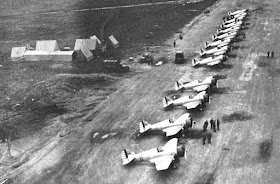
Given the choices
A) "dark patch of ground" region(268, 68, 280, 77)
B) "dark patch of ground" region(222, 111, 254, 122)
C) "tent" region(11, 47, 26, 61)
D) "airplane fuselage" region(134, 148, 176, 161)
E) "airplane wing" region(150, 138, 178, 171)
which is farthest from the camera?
"tent" region(11, 47, 26, 61)

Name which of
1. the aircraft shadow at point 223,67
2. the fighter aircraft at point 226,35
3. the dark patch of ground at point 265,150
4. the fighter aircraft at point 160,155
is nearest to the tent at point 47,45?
the aircraft shadow at point 223,67

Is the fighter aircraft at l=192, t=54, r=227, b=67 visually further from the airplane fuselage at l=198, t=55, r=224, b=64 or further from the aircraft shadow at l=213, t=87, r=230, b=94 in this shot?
the aircraft shadow at l=213, t=87, r=230, b=94

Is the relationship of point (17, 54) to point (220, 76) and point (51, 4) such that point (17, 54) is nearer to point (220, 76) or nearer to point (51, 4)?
point (220, 76)

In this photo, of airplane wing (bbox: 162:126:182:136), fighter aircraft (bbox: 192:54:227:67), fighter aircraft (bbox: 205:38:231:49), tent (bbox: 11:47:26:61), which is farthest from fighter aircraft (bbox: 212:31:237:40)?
tent (bbox: 11:47:26:61)

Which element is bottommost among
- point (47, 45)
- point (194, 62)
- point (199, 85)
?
point (199, 85)

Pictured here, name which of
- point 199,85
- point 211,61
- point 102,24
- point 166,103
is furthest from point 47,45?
point 199,85

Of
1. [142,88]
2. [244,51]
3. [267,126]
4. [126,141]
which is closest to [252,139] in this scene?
[267,126]

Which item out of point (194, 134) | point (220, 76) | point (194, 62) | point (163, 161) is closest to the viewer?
point (163, 161)

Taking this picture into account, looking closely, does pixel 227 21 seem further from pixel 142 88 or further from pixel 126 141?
pixel 126 141
